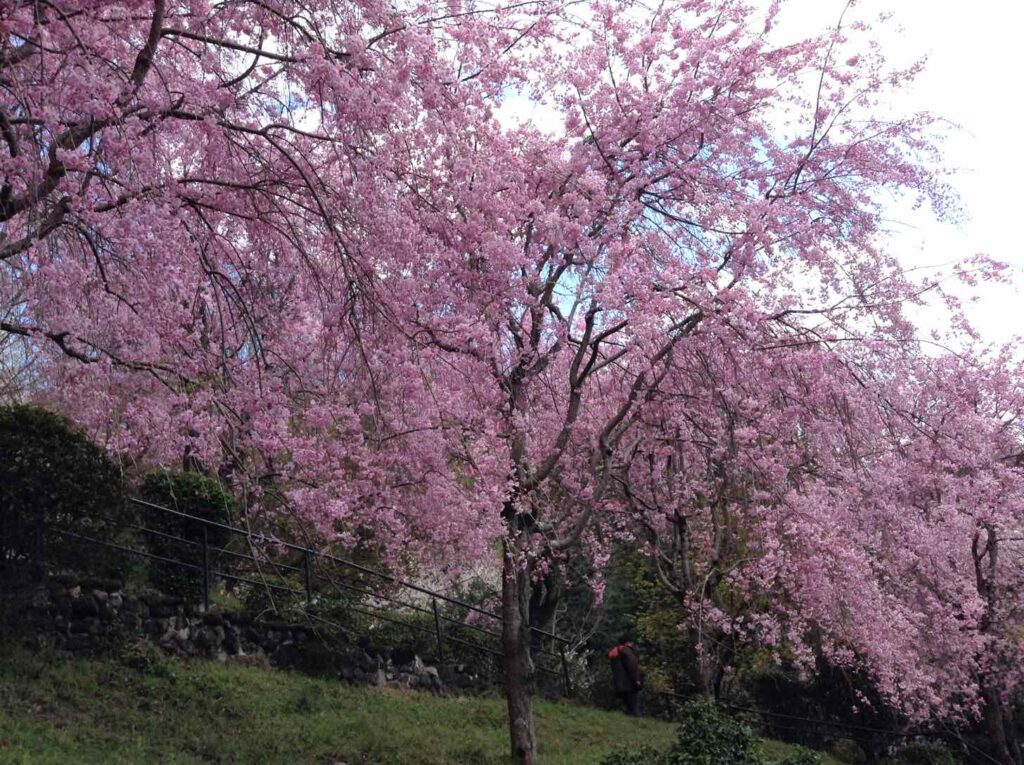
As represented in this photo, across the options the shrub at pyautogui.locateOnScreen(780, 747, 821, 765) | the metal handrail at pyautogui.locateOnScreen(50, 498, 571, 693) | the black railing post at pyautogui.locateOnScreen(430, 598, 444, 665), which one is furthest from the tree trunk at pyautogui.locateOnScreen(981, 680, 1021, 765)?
the black railing post at pyautogui.locateOnScreen(430, 598, 444, 665)

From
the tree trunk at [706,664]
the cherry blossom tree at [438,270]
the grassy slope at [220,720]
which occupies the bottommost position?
the grassy slope at [220,720]

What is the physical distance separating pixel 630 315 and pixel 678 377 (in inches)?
87.8

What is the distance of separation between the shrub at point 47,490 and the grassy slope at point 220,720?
0.85 metres

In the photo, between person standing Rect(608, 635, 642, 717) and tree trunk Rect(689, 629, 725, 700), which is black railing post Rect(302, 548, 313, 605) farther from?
person standing Rect(608, 635, 642, 717)

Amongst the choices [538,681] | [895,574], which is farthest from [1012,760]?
[538,681]

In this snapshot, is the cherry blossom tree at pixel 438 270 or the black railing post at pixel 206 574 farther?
the black railing post at pixel 206 574

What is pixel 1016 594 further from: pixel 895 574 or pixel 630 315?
pixel 630 315

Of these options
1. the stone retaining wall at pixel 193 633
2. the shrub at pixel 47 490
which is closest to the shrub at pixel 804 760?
the stone retaining wall at pixel 193 633

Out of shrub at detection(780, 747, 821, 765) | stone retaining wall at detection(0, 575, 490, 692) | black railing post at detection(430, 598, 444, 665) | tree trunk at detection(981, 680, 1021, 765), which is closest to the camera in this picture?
shrub at detection(780, 747, 821, 765)

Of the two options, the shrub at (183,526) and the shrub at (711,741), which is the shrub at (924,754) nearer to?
the shrub at (711,741)

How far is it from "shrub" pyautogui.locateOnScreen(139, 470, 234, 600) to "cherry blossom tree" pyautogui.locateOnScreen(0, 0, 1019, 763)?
4.17ft

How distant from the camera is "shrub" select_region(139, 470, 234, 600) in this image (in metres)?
10.1

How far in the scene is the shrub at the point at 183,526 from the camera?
33.3ft

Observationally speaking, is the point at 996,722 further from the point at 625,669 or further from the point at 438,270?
the point at 438,270
